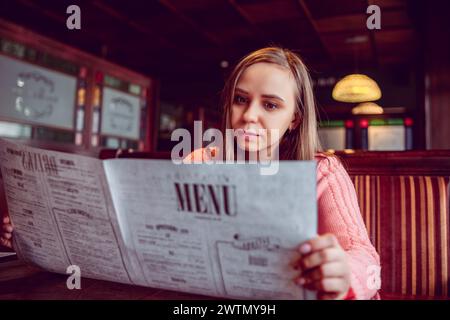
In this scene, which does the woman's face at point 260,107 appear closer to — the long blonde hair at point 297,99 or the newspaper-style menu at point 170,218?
the long blonde hair at point 297,99

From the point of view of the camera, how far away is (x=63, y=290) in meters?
0.73

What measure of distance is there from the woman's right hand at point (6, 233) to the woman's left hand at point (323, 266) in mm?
668

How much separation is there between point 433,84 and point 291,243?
4.51 metres

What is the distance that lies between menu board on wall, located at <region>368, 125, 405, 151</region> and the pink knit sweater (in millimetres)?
5828

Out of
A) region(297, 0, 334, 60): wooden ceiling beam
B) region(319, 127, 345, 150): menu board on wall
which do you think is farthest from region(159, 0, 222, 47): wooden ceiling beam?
region(319, 127, 345, 150): menu board on wall

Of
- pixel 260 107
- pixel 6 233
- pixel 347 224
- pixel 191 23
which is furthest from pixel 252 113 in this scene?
pixel 191 23

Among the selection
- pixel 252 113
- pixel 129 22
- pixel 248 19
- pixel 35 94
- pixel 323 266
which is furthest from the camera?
pixel 129 22

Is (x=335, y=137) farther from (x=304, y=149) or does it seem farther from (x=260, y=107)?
(x=260, y=107)

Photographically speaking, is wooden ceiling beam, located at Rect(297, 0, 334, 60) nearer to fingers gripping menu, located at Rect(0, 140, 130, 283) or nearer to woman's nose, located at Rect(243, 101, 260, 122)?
woman's nose, located at Rect(243, 101, 260, 122)

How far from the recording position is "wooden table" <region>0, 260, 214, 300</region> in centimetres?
70

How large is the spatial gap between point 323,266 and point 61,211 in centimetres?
49

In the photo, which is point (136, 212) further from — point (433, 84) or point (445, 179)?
point (433, 84)

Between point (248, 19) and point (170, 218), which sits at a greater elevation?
point (248, 19)

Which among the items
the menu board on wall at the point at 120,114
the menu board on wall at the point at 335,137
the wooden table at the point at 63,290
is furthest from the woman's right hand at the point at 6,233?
the menu board on wall at the point at 335,137
